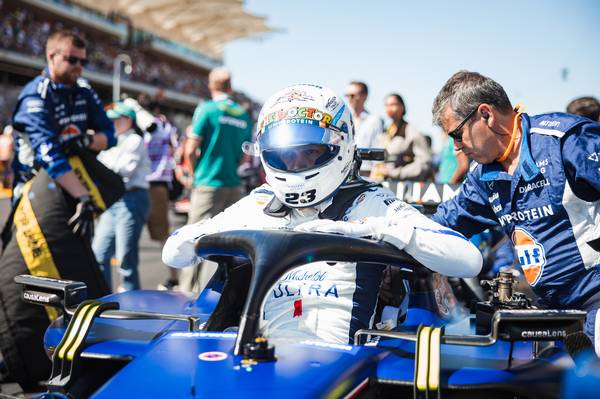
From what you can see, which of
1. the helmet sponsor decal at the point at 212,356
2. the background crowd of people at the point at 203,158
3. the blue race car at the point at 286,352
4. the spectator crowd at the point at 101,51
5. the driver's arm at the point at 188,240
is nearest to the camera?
the blue race car at the point at 286,352

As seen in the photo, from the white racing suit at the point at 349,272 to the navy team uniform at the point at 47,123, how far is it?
1609 millimetres

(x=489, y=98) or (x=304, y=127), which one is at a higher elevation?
(x=489, y=98)

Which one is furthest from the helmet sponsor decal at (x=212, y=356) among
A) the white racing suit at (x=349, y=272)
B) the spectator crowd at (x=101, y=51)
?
the spectator crowd at (x=101, y=51)

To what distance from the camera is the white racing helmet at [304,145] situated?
8.80ft

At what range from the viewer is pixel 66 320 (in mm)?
2355

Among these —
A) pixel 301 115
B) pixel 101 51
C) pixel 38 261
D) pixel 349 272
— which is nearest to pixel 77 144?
pixel 38 261

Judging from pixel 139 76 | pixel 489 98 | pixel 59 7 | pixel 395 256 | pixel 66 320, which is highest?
pixel 59 7

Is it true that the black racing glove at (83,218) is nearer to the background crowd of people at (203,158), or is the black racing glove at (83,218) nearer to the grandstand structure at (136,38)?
the background crowd of people at (203,158)

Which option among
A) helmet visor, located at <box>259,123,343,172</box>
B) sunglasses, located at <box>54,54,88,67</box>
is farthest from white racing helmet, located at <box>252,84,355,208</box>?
sunglasses, located at <box>54,54,88,67</box>

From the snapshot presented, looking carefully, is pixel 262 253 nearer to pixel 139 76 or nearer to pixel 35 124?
pixel 35 124

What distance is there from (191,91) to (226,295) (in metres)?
49.7

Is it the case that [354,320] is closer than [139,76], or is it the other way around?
[354,320]

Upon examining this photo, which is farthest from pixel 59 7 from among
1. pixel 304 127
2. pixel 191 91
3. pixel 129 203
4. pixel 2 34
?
pixel 304 127

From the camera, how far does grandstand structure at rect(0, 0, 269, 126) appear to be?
29.5 metres
